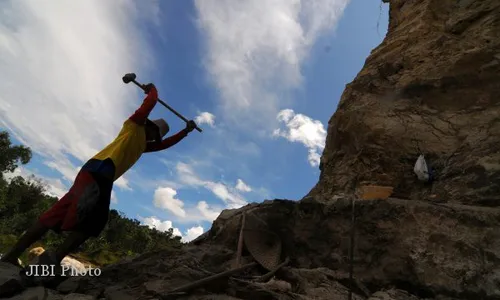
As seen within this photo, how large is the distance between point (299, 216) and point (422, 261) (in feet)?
5.10

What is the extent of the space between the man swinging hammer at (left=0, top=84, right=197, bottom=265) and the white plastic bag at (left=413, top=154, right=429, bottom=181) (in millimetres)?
3923

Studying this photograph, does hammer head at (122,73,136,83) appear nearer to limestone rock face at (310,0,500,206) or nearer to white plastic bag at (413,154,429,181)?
limestone rock face at (310,0,500,206)

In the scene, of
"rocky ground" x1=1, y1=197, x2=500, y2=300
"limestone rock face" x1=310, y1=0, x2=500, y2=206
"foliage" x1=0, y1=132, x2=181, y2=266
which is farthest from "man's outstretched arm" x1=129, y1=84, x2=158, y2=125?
"foliage" x1=0, y1=132, x2=181, y2=266

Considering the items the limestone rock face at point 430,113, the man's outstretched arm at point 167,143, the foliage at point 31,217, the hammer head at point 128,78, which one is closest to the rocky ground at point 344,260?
the limestone rock face at point 430,113

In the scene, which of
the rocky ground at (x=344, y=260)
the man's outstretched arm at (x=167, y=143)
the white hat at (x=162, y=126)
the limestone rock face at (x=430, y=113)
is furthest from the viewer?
the limestone rock face at (x=430, y=113)

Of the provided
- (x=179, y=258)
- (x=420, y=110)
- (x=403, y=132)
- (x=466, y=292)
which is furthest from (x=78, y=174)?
(x=420, y=110)

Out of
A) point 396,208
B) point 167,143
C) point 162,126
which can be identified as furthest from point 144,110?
point 396,208

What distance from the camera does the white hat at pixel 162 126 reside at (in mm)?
4514

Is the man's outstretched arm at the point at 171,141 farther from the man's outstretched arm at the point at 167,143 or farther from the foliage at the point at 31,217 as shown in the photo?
the foliage at the point at 31,217

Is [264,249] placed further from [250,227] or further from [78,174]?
[78,174]

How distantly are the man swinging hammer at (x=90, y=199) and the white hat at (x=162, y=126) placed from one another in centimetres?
34

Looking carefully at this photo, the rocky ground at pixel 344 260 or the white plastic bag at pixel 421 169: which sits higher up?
the white plastic bag at pixel 421 169

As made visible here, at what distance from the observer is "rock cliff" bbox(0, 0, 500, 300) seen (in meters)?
3.46

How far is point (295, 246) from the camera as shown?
180 inches
